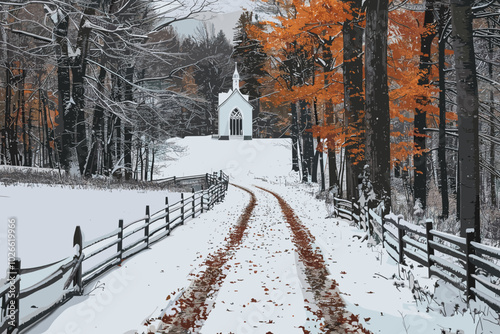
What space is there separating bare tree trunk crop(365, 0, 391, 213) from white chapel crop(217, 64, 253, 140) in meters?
48.6

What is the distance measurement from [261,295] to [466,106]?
223 inches

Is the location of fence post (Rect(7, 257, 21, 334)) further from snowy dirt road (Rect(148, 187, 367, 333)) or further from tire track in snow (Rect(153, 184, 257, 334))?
tire track in snow (Rect(153, 184, 257, 334))

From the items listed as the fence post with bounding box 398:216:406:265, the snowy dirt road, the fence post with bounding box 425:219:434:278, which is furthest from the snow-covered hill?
the fence post with bounding box 425:219:434:278

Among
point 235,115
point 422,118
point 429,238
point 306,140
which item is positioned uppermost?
point 235,115

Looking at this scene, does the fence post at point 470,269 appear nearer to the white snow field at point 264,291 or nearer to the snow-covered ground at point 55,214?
the white snow field at point 264,291

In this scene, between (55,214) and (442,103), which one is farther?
(442,103)

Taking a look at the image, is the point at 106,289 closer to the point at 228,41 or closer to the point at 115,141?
the point at 115,141

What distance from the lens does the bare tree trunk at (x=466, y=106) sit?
28.7ft

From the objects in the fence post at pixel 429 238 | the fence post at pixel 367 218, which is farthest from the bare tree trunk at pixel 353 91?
the fence post at pixel 429 238

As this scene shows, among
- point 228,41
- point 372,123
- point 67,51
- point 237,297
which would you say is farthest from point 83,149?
point 228,41

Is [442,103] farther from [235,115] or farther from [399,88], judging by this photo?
[235,115]

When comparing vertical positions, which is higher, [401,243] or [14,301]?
[14,301]

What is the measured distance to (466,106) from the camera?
8.91m

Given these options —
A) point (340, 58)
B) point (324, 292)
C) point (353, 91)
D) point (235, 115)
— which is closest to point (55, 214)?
point (324, 292)
